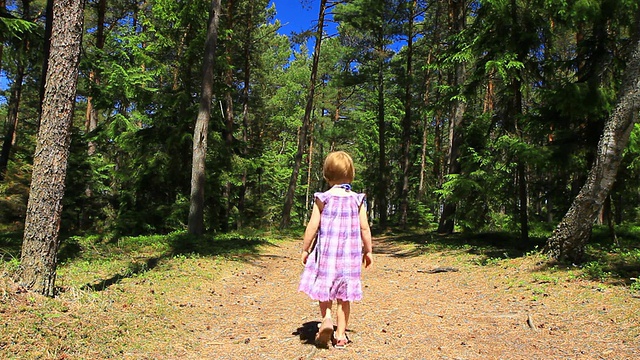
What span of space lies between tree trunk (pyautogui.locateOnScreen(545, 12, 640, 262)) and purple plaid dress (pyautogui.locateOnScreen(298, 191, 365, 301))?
5.49 meters

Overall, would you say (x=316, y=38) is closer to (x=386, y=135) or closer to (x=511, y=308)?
(x=386, y=135)

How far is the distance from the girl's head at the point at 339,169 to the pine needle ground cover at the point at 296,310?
1716mm

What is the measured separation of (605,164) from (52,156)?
28.0 ft

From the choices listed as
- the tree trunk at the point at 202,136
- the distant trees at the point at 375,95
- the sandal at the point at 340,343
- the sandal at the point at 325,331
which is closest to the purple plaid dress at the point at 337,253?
the sandal at the point at 325,331

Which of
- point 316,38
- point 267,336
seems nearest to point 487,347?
point 267,336

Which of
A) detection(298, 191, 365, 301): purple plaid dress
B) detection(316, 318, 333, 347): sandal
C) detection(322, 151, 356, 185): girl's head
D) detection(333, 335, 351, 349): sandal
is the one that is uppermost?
detection(322, 151, 356, 185): girl's head

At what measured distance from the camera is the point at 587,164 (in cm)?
934

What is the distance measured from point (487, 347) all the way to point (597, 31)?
889 cm

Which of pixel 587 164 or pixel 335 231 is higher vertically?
pixel 587 164

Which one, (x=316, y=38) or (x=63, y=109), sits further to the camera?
(x=316, y=38)

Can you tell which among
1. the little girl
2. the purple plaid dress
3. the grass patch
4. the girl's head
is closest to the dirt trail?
the grass patch

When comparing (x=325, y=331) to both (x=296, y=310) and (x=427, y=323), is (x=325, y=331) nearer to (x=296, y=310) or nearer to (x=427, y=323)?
(x=427, y=323)

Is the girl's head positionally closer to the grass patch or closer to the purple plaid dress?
the purple plaid dress

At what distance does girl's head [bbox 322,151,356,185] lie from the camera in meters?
4.09
